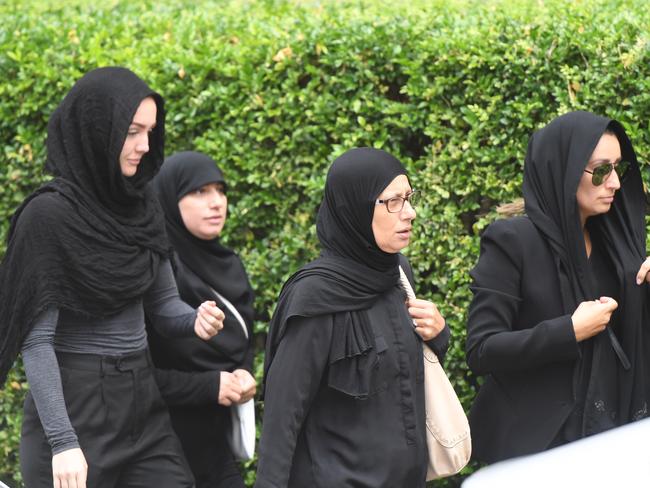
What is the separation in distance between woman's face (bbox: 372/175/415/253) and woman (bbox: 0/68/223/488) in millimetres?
740

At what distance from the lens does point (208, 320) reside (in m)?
4.32

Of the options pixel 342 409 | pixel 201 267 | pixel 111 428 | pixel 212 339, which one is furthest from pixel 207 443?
pixel 342 409

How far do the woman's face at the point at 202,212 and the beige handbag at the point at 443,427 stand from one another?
1.39 meters

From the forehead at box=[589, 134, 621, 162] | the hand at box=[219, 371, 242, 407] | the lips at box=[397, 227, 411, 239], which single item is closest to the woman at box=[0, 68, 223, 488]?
the hand at box=[219, 371, 242, 407]

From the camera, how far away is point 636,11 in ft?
17.3

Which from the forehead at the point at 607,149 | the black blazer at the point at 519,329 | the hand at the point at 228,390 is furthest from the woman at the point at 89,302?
the forehead at the point at 607,149

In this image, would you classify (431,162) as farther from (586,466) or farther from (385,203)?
(586,466)

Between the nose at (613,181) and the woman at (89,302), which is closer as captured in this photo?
the woman at (89,302)

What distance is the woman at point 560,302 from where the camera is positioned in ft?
13.5

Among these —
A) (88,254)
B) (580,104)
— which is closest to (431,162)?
(580,104)

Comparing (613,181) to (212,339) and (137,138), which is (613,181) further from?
(212,339)

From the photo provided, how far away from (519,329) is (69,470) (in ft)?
5.42

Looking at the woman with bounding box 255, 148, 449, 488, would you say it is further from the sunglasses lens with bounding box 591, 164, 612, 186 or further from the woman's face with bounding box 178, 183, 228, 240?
the woman's face with bounding box 178, 183, 228, 240

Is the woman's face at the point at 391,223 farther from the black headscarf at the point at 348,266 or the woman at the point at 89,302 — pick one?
the woman at the point at 89,302
